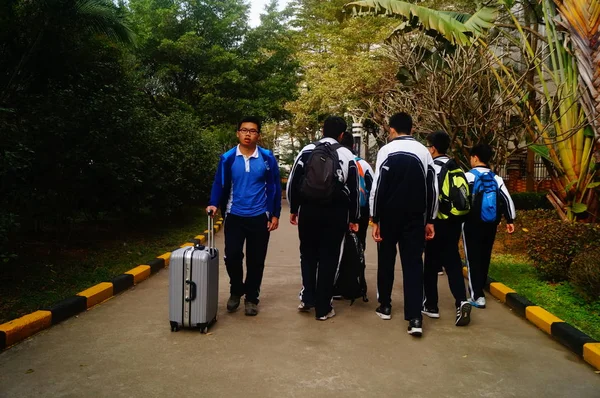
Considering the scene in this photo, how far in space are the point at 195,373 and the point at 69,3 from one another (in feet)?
26.9

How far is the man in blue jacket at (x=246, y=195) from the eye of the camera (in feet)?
18.4

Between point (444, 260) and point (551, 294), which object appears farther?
point (551, 294)

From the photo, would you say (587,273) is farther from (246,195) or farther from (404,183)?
(246,195)

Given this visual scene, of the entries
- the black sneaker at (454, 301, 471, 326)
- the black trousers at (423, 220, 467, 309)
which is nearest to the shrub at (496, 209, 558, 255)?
the black trousers at (423, 220, 467, 309)

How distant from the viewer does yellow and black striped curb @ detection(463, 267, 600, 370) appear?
461 cm

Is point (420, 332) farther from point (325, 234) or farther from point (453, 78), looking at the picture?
point (453, 78)

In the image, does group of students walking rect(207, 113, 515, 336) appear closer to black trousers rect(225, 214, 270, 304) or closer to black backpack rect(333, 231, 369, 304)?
black trousers rect(225, 214, 270, 304)

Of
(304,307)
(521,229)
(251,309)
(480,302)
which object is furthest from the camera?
(521,229)

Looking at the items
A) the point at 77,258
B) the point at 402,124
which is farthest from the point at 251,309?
the point at 77,258

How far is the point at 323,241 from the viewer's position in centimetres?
550

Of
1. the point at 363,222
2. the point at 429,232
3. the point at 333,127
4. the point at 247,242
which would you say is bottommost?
the point at 247,242

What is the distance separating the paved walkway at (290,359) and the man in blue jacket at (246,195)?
2.40 ft

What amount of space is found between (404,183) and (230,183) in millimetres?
1810

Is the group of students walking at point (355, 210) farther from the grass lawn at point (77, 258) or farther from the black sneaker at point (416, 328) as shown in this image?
the grass lawn at point (77, 258)
